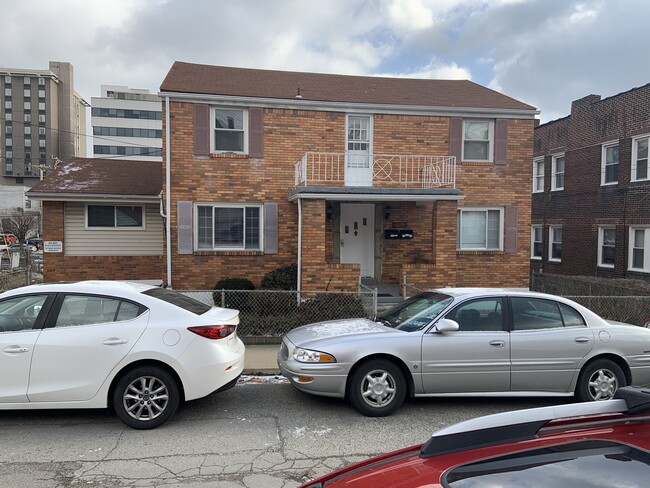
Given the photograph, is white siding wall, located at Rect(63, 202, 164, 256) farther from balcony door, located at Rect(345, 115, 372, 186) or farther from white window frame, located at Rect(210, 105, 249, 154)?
balcony door, located at Rect(345, 115, 372, 186)

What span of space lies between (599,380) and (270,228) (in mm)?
8855

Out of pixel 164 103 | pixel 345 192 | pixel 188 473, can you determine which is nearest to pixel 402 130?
pixel 345 192

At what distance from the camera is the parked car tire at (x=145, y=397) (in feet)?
15.6

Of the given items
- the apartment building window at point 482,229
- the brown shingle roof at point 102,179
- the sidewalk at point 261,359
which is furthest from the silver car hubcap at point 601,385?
the brown shingle roof at point 102,179

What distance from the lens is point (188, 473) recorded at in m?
3.89

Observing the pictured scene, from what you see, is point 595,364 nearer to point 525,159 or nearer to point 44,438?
point 44,438

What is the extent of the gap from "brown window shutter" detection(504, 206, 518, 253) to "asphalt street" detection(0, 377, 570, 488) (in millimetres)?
8363

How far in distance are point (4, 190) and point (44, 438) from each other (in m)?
79.2

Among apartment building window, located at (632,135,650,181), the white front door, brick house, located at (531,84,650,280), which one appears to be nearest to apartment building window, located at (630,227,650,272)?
brick house, located at (531,84,650,280)

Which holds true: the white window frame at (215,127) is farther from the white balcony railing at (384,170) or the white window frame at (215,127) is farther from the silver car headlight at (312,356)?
the silver car headlight at (312,356)

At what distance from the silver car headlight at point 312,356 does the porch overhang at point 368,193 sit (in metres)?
6.31

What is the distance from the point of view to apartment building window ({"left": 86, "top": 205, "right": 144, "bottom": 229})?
14.3m

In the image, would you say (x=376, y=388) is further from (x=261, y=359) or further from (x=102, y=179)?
(x=102, y=179)

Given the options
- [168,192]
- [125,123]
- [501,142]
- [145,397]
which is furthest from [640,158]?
[125,123]
